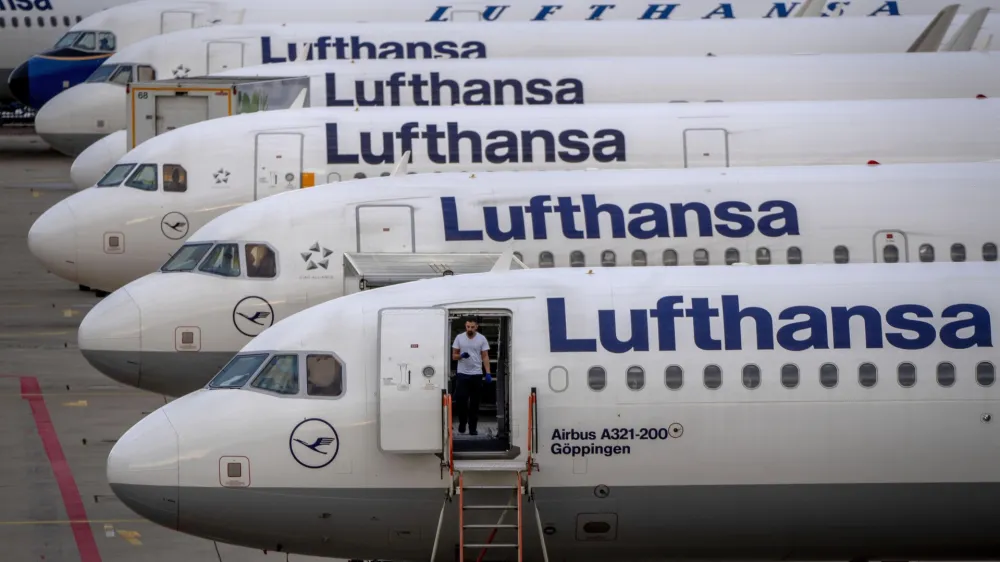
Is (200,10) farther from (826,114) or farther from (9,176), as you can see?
(826,114)

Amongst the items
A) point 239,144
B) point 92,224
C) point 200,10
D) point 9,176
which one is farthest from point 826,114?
point 9,176

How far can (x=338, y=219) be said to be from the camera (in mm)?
27000

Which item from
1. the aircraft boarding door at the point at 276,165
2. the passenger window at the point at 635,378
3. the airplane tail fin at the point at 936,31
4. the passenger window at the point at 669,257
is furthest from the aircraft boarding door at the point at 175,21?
the passenger window at the point at 635,378

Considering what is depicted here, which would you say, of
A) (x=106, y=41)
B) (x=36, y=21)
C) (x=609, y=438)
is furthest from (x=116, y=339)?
(x=36, y=21)

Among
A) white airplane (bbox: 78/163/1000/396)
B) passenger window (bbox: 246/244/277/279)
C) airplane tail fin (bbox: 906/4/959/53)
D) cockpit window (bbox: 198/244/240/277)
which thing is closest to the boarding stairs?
white airplane (bbox: 78/163/1000/396)

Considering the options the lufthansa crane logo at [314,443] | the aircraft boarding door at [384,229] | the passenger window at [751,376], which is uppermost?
the aircraft boarding door at [384,229]

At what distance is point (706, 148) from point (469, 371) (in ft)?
43.5

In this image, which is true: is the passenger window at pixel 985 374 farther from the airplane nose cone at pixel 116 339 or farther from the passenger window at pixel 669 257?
the airplane nose cone at pixel 116 339

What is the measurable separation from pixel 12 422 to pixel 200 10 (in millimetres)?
21665

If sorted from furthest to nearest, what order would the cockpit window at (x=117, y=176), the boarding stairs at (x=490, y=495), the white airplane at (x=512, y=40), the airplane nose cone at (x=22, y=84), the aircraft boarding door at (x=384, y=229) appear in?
the airplane nose cone at (x=22, y=84) < the white airplane at (x=512, y=40) < the cockpit window at (x=117, y=176) < the aircraft boarding door at (x=384, y=229) < the boarding stairs at (x=490, y=495)

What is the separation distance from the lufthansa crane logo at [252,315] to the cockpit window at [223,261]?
1.66 ft

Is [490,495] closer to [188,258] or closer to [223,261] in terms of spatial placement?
[223,261]

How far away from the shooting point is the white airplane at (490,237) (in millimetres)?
26828

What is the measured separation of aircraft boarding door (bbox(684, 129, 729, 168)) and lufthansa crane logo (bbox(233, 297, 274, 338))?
927 cm
